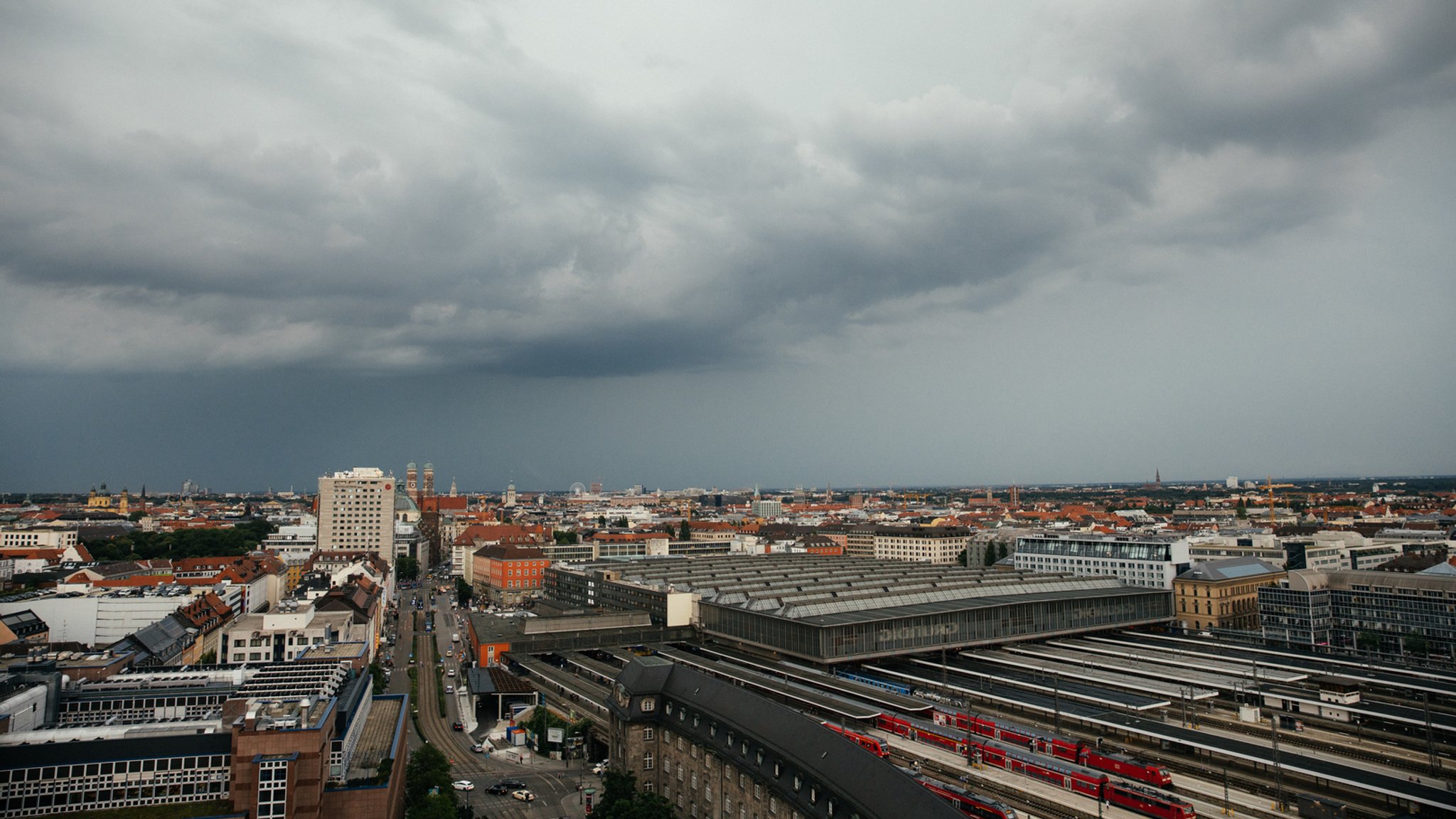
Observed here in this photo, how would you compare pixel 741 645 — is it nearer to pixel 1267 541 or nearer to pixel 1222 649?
pixel 1222 649

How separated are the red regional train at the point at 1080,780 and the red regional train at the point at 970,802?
9.60ft

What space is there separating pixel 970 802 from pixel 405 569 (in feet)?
434

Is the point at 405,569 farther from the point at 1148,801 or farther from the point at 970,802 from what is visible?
the point at 1148,801

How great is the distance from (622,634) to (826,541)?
295ft

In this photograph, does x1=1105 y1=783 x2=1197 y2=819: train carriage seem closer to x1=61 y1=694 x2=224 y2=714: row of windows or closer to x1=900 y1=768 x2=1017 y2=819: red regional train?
x1=900 y1=768 x2=1017 y2=819: red regional train

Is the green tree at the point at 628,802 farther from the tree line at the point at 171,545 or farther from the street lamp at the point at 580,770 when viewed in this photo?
the tree line at the point at 171,545

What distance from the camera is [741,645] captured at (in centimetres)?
6750

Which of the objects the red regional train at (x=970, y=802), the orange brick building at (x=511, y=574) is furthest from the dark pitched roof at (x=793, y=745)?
the orange brick building at (x=511, y=574)

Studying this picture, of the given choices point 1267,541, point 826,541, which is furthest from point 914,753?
point 826,541

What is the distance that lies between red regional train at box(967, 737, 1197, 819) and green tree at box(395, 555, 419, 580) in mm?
126849

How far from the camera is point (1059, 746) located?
1479 inches

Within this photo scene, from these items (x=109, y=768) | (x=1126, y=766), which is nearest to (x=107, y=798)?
(x=109, y=768)

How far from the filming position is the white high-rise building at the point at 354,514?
139375mm

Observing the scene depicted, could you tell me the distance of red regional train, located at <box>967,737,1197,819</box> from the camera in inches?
1217
